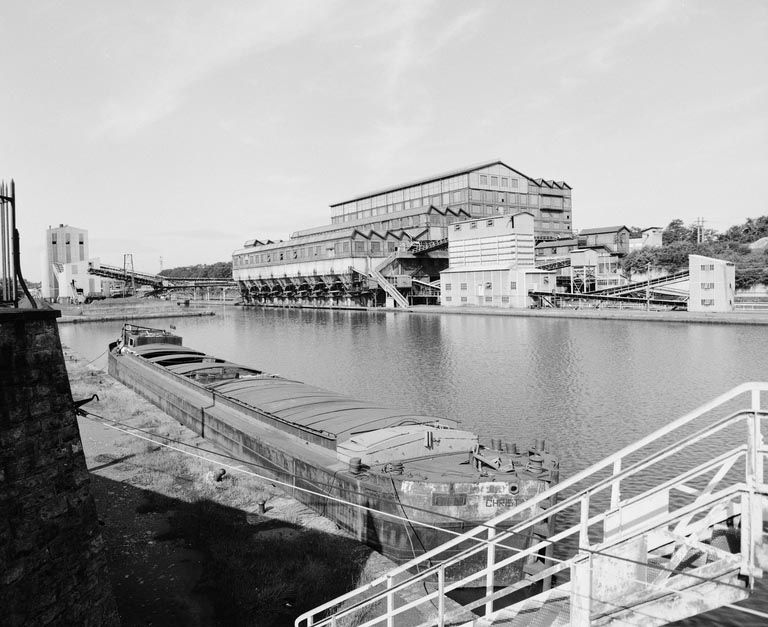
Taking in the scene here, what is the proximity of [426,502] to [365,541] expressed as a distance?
78.6 inches

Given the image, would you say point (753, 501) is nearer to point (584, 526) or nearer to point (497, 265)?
point (584, 526)

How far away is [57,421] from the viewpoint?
876 cm

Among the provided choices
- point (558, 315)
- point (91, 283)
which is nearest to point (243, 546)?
point (558, 315)

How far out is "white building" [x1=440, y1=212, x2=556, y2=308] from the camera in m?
77.4

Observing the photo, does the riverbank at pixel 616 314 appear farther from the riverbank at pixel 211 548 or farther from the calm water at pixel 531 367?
the riverbank at pixel 211 548

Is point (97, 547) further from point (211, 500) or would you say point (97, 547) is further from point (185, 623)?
point (211, 500)

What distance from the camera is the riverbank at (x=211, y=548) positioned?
35.4 ft

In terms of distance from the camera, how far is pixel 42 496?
8352 millimetres

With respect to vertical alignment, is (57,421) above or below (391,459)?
above

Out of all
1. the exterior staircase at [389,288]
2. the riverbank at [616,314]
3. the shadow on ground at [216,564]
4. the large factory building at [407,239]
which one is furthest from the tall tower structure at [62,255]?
the shadow on ground at [216,564]

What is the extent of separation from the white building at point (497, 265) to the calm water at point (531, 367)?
766cm

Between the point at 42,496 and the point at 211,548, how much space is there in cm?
518

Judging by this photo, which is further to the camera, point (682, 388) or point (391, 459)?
point (682, 388)

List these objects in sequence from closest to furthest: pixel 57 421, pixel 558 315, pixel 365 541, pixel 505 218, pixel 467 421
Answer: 1. pixel 57 421
2. pixel 365 541
3. pixel 467 421
4. pixel 558 315
5. pixel 505 218
